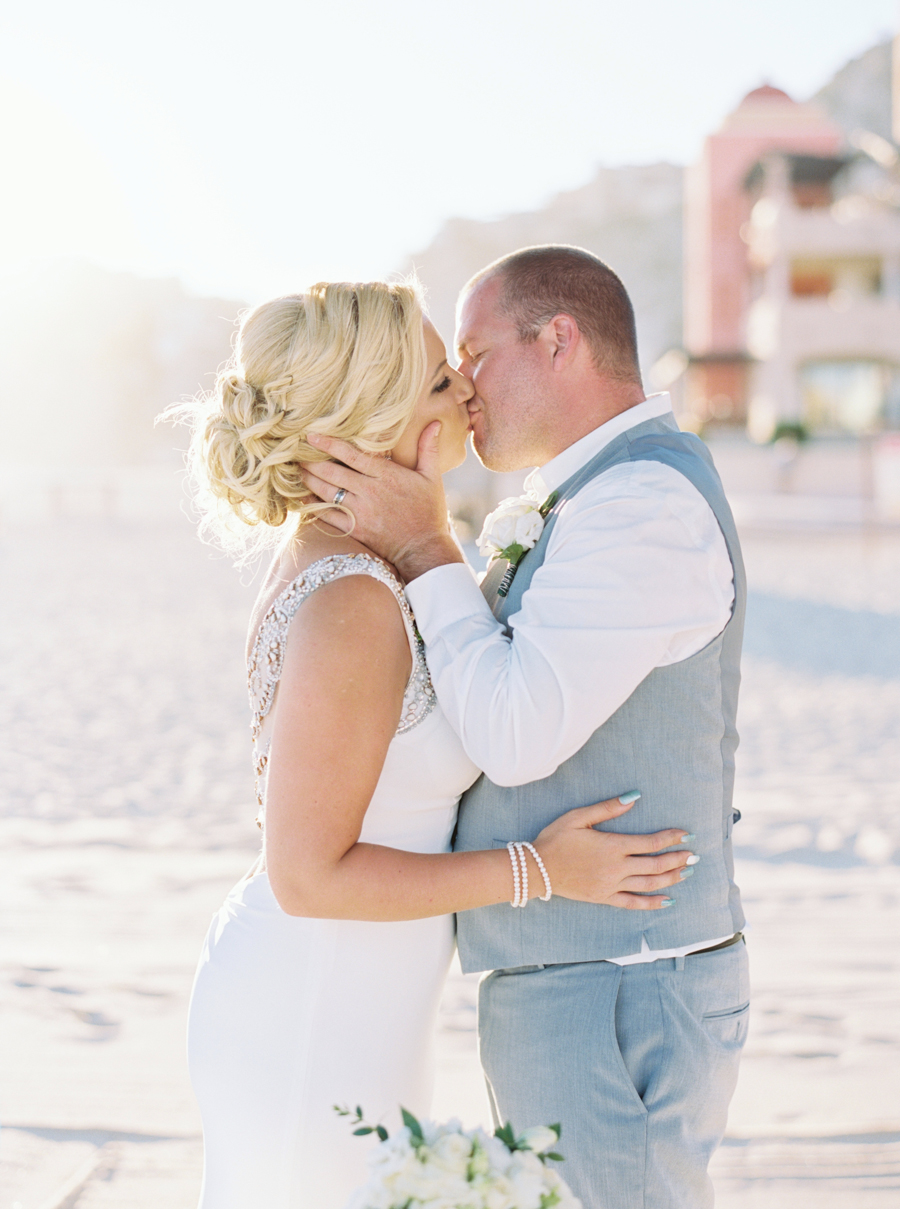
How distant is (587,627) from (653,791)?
0.36 m

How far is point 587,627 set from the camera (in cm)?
191

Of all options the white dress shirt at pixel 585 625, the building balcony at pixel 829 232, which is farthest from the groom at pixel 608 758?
the building balcony at pixel 829 232

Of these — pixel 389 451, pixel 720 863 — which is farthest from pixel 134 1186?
pixel 389 451

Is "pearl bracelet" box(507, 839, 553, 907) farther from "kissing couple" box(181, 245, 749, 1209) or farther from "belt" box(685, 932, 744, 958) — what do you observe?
"belt" box(685, 932, 744, 958)

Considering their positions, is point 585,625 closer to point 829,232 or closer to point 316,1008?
point 316,1008

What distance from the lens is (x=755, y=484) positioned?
3167 cm

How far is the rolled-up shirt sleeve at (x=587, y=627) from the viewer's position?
6.23ft

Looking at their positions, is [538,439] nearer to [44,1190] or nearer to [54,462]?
[44,1190]

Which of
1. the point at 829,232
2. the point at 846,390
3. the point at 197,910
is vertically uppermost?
the point at 829,232

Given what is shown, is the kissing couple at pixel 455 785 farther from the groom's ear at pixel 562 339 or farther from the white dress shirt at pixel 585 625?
the groom's ear at pixel 562 339

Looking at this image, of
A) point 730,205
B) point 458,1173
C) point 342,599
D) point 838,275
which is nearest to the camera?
point 458,1173

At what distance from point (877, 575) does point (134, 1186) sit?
17346 millimetres

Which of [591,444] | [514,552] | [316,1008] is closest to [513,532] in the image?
[514,552]

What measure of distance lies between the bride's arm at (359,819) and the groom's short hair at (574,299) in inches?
30.6
